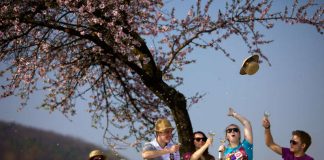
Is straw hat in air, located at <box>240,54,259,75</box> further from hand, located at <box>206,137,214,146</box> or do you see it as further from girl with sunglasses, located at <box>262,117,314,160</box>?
hand, located at <box>206,137,214,146</box>

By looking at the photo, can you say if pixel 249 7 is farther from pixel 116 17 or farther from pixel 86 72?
pixel 86 72

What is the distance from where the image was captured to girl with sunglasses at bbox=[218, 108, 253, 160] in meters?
5.82

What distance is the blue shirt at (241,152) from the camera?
5812mm

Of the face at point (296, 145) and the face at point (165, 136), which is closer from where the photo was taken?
the face at point (165, 136)

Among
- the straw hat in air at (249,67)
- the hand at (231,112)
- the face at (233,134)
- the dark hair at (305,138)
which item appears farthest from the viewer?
the straw hat in air at (249,67)

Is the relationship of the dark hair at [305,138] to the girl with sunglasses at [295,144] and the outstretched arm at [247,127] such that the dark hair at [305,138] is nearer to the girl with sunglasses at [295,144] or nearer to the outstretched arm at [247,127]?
the girl with sunglasses at [295,144]

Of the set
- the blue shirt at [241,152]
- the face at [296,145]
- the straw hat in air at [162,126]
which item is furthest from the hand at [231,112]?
the straw hat in air at [162,126]

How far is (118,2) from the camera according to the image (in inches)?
406

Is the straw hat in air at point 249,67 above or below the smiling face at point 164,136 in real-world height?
above

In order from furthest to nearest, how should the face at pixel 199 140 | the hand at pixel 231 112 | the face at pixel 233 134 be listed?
the face at pixel 199 140
the hand at pixel 231 112
the face at pixel 233 134

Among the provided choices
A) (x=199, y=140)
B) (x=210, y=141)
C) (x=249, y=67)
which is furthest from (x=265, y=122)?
(x=249, y=67)

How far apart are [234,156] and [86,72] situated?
7799mm

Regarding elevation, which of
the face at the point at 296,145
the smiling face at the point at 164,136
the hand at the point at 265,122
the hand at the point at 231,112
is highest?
the hand at the point at 231,112

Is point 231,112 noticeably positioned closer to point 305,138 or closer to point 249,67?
point 305,138
